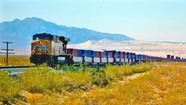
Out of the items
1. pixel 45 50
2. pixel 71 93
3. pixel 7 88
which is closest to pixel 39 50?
pixel 45 50

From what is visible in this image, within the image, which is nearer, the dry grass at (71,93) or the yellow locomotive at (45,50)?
the dry grass at (71,93)

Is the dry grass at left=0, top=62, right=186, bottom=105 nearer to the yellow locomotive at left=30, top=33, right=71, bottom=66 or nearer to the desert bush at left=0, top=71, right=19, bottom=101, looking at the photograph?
the desert bush at left=0, top=71, right=19, bottom=101

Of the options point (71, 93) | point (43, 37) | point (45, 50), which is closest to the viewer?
point (71, 93)

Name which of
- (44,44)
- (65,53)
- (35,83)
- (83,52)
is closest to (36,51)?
(44,44)

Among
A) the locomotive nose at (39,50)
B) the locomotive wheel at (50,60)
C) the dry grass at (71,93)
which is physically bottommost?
the dry grass at (71,93)

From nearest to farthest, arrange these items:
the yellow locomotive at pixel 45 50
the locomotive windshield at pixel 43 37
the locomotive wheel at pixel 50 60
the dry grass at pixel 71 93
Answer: the dry grass at pixel 71 93 → the yellow locomotive at pixel 45 50 → the locomotive wheel at pixel 50 60 → the locomotive windshield at pixel 43 37

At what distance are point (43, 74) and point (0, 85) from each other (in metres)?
5.66

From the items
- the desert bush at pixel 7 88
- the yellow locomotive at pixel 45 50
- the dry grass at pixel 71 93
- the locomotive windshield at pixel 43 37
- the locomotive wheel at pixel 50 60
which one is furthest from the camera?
the locomotive windshield at pixel 43 37

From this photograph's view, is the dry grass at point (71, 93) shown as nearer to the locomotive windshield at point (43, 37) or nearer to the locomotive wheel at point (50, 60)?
the locomotive wheel at point (50, 60)

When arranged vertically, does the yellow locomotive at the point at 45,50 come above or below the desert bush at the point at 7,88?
above

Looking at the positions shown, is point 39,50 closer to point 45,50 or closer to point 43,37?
point 45,50

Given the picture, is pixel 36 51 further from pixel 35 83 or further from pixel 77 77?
pixel 35 83

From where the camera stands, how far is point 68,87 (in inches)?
948

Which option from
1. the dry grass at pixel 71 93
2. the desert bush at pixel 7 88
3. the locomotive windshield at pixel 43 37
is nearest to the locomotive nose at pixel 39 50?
the locomotive windshield at pixel 43 37
